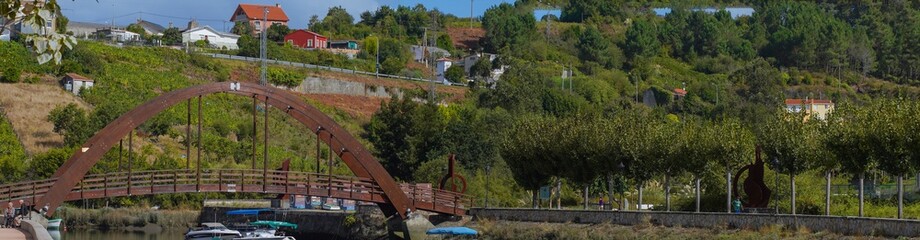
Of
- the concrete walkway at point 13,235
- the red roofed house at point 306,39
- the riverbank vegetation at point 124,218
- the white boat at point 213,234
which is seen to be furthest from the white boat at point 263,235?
the red roofed house at point 306,39

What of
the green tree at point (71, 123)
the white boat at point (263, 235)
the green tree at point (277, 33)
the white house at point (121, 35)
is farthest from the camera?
the green tree at point (277, 33)

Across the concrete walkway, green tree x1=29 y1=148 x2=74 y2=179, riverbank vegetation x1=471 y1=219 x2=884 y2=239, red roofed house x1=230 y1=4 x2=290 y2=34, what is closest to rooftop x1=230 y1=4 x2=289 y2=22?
red roofed house x1=230 y1=4 x2=290 y2=34

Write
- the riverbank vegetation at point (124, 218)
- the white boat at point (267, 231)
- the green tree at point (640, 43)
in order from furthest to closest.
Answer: the green tree at point (640, 43)
the riverbank vegetation at point (124, 218)
the white boat at point (267, 231)

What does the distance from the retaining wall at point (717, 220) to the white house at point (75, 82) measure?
4721cm

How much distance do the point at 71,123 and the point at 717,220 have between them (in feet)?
159

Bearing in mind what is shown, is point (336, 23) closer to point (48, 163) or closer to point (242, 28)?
point (242, 28)

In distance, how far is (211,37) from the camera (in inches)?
5285

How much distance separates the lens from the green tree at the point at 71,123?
77688 millimetres

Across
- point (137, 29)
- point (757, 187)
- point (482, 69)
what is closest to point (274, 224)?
point (757, 187)

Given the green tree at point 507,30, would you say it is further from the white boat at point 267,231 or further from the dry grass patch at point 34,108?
the white boat at point 267,231

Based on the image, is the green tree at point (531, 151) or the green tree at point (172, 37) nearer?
the green tree at point (531, 151)

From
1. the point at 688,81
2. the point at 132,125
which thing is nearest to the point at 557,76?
the point at 688,81

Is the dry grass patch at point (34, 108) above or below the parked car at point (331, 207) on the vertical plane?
above

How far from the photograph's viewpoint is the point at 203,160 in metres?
79.4
